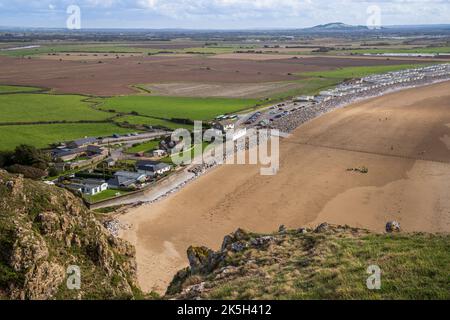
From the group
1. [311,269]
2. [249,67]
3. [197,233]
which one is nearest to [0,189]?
[311,269]

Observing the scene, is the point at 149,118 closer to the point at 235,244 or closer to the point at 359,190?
the point at 359,190

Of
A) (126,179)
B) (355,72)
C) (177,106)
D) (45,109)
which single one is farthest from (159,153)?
(355,72)

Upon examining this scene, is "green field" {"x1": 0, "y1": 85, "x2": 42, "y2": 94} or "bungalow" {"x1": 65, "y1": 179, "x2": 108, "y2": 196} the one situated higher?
"green field" {"x1": 0, "y1": 85, "x2": 42, "y2": 94}

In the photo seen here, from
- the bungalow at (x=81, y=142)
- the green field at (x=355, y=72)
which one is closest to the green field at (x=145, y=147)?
the bungalow at (x=81, y=142)

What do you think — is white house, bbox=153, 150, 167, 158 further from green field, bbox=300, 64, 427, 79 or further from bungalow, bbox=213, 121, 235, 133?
green field, bbox=300, 64, 427, 79

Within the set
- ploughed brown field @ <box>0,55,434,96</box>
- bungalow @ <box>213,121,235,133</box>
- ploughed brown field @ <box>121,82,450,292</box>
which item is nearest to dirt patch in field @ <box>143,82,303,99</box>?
ploughed brown field @ <box>0,55,434,96</box>

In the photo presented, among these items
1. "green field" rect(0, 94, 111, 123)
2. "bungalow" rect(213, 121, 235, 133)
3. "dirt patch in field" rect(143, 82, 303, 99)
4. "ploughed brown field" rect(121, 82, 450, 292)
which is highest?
"dirt patch in field" rect(143, 82, 303, 99)

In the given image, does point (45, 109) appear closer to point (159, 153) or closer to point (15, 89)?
point (15, 89)
